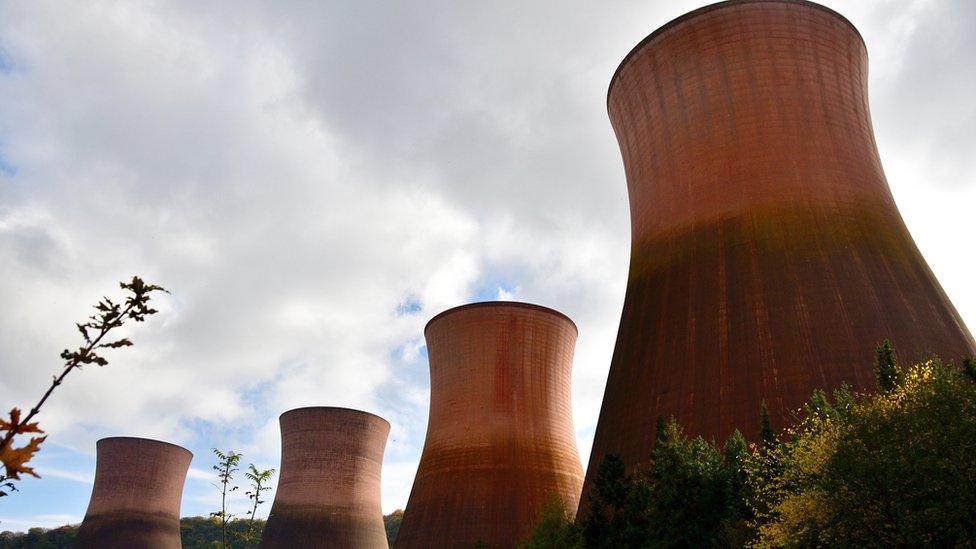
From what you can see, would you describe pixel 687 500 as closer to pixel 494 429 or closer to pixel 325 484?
pixel 494 429

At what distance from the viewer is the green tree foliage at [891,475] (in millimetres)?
7555

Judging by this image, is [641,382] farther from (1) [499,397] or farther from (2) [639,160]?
(1) [499,397]

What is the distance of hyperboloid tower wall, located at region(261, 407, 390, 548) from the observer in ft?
109

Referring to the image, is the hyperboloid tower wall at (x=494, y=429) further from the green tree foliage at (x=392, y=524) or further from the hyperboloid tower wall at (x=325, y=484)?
the green tree foliage at (x=392, y=524)

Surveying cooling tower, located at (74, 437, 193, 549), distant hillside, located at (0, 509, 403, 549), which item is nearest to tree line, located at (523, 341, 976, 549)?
cooling tower, located at (74, 437, 193, 549)

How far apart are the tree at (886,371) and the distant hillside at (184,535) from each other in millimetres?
49225

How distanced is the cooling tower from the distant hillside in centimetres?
1905

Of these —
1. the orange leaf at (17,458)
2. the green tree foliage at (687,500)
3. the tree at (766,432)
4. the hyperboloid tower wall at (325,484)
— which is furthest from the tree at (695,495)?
the hyperboloid tower wall at (325,484)

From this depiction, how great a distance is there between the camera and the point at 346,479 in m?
34.8

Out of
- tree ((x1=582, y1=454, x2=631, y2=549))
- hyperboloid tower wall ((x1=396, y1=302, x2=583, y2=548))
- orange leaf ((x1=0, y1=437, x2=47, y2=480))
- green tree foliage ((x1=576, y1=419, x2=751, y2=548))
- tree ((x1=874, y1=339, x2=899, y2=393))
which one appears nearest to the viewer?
orange leaf ((x1=0, y1=437, x2=47, y2=480))

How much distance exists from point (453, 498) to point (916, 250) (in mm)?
14926

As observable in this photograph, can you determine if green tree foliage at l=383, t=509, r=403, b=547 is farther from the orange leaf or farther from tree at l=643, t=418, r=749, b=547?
the orange leaf

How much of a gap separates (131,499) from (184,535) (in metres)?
27.9

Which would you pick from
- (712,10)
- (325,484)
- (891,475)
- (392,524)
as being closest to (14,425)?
(891,475)
